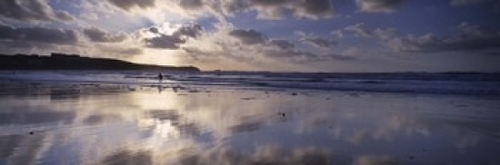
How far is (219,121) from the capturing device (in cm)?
1107

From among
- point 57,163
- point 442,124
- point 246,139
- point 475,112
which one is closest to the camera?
point 57,163

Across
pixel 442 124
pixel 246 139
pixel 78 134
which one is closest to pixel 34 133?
pixel 78 134

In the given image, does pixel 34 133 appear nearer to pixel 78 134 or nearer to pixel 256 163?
pixel 78 134

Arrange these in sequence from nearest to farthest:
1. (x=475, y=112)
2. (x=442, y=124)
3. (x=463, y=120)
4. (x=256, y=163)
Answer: (x=256, y=163) → (x=442, y=124) → (x=463, y=120) → (x=475, y=112)

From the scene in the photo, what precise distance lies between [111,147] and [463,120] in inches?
375

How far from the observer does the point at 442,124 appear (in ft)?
35.8

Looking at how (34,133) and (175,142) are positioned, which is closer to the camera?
(175,142)

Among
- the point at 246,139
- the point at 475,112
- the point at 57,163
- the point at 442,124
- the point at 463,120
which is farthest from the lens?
the point at 475,112

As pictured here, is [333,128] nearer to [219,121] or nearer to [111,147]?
[219,121]

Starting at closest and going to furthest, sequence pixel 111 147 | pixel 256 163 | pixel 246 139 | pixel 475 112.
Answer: pixel 256 163 < pixel 111 147 < pixel 246 139 < pixel 475 112

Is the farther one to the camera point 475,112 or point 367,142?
point 475,112

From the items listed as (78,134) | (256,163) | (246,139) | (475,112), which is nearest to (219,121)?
(246,139)

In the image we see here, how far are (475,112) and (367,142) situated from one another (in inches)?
311

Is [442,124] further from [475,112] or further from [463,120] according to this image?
[475,112]
